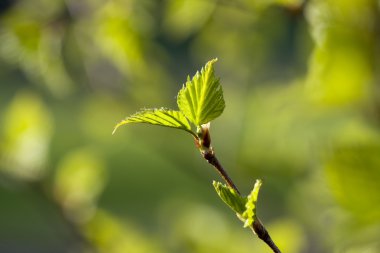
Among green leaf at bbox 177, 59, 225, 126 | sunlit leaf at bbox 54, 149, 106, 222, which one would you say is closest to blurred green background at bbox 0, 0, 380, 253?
sunlit leaf at bbox 54, 149, 106, 222

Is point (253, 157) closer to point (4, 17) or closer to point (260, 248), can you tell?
point (260, 248)

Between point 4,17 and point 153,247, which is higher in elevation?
point 4,17

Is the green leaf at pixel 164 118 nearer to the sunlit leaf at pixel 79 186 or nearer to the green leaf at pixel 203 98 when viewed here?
the green leaf at pixel 203 98

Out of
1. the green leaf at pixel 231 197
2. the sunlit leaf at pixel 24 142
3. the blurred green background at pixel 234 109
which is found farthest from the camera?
the sunlit leaf at pixel 24 142

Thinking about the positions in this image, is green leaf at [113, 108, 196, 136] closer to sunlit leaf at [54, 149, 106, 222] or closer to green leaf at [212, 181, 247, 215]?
green leaf at [212, 181, 247, 215]

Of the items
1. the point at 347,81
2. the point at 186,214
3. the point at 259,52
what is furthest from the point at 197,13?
the point at 186,214

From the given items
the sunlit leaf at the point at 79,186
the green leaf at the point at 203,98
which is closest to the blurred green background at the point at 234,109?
the sunlit leaf at the point at 79,186
